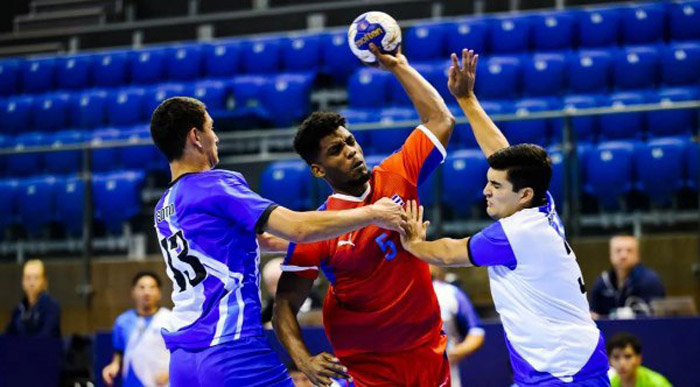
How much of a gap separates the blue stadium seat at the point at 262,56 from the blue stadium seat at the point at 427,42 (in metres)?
2.09

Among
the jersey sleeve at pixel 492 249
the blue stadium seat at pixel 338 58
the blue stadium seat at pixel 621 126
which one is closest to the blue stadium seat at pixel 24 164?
the blue stadium seat at pixel 338 58

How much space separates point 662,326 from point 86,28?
13.1 m

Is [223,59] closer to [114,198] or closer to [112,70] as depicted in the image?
[112,70]

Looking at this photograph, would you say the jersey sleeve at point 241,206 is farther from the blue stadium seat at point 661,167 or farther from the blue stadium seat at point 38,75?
the blue stadium seat at point 38,75

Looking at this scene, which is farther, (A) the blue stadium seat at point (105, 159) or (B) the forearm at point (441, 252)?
(A) the blue stadium seat at point (105, 159)

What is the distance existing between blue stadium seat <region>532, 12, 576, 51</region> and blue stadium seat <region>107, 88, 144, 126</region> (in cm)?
588

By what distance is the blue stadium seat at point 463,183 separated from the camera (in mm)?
9867

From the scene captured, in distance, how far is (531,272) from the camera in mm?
4570

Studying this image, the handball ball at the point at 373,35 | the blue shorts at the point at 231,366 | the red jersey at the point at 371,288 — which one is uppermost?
the handball ball at the point at 373,35

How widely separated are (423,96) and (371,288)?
3.51 feet

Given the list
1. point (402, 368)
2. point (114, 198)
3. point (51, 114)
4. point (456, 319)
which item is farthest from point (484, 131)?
point (51, 114)

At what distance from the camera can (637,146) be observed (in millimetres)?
10172

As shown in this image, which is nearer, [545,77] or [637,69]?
[637,69]

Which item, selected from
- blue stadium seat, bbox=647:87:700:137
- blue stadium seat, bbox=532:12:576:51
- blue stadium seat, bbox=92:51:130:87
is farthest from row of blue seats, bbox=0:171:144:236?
blue stadium seat, bbox=532:12:576:51
